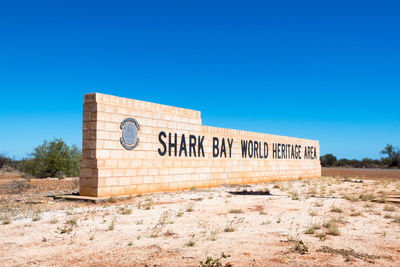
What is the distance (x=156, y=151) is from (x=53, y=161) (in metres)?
17.6

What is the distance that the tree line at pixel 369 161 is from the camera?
72.9 metres

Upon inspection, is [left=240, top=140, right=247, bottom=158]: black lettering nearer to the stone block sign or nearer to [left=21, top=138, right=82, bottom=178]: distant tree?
the stone block sign

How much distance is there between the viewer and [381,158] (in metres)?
76.8

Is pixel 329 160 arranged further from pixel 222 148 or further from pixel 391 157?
pixel 222 148

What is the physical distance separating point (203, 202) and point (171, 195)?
107 inches

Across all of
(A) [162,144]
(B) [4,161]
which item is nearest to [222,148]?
(A) [162,144]

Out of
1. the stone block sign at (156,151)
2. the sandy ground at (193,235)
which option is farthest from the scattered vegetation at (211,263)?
the stone block sign at (156,151)

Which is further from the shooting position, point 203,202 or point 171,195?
point 171,195

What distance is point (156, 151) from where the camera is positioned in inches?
688

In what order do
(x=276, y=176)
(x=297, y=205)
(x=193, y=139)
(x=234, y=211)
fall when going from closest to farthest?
1. (x=234, y=211)
2. (x=297, y=205)
3. (x=193, y=139)
4. (x=276, y=176)

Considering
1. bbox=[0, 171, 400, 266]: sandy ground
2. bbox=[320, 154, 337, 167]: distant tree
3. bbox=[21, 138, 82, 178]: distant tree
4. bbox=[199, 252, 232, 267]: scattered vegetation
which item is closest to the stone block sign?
bbox=[0, 171, 400, 266]: sandy ground

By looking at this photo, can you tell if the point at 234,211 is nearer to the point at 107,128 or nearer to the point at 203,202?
the point at 203,202

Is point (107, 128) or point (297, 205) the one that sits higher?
point (107, 128)

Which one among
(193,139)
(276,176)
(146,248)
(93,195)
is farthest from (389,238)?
(276,176)
